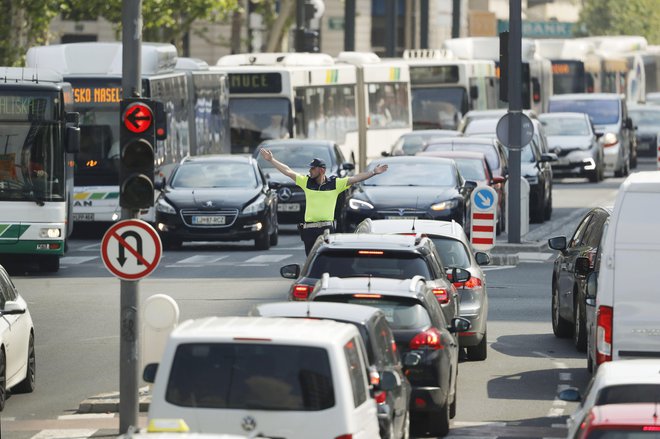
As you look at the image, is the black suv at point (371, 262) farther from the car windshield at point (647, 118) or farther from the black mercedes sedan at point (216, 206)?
the car windshield at point (647, 118)

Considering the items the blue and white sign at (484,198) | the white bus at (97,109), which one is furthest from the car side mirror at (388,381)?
the white bus at (97,109)

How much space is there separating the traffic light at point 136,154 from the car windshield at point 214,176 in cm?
1718

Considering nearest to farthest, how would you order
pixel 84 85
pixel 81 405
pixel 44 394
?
1. pixel 81 405
2. pixel 44 394
3. pixel 84 85

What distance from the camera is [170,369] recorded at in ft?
32.7

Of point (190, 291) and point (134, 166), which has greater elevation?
point (134, 166)

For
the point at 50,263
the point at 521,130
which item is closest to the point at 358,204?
the point at 521,130

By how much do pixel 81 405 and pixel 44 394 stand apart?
44.4 inches

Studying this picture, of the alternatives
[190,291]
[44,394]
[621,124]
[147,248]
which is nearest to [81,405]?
[44,394]

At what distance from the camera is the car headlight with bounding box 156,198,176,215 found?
30.2m

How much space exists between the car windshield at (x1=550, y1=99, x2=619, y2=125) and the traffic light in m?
41.2

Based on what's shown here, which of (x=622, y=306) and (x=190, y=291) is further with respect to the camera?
(x=190, y=291)

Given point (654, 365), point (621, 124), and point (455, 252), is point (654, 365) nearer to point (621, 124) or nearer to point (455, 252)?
point (455, 252)

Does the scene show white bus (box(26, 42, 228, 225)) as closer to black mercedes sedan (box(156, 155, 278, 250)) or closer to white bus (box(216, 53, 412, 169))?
black mercedes sedan (box(156, 155, 278, 250))

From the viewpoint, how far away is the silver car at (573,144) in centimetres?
4784
